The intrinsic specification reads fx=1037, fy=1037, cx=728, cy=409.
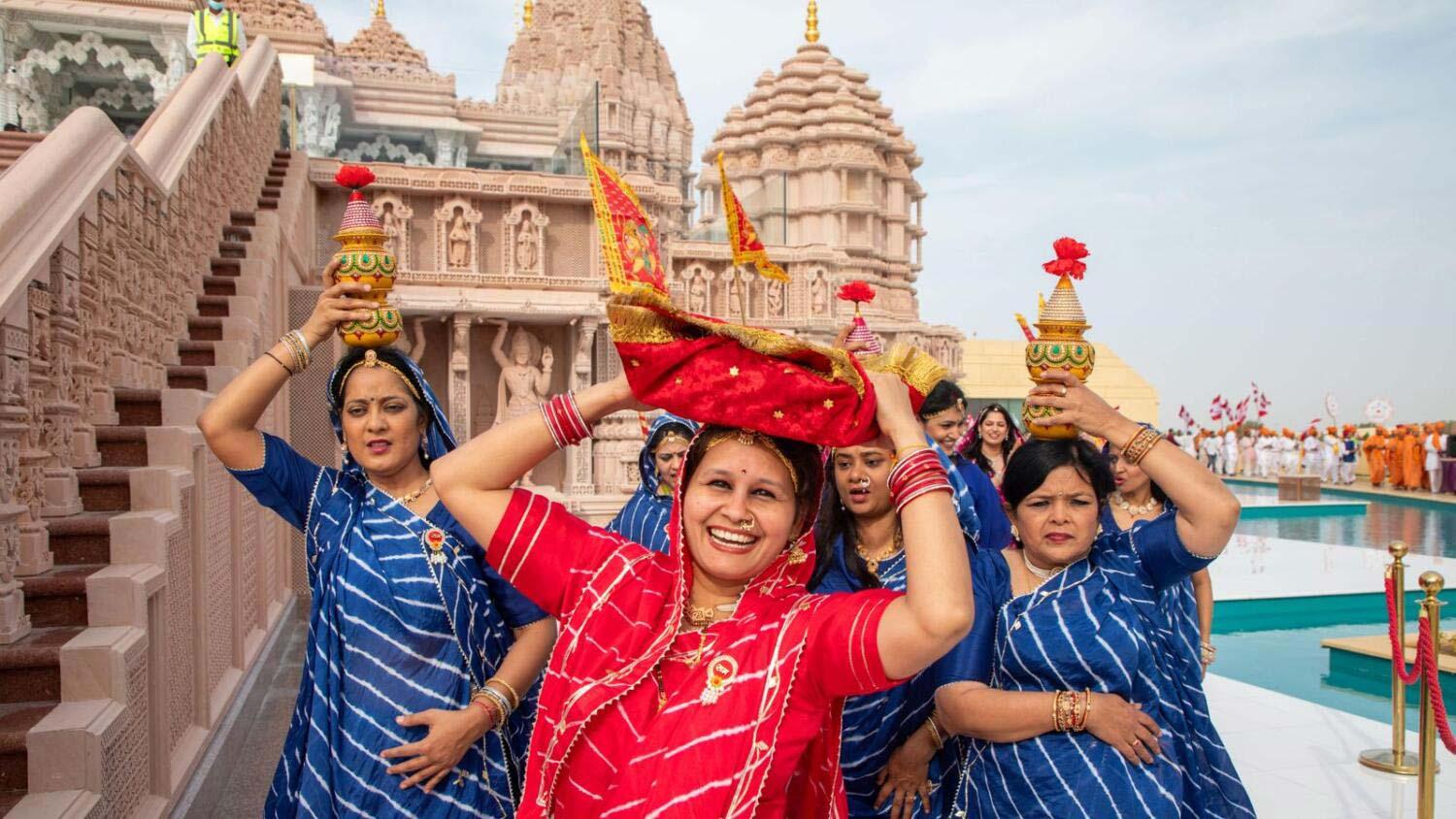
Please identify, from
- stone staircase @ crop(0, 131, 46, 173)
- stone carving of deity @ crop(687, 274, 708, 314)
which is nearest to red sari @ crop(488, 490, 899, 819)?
stone staircase @ crop(0, 131, 46, 173)

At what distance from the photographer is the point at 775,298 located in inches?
881

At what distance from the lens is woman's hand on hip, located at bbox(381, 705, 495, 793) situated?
7.27 feet

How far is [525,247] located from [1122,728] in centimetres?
1387

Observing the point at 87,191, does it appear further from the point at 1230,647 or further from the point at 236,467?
the point at 1230,647

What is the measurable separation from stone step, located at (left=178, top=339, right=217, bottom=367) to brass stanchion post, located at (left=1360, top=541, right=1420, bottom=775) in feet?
18.6

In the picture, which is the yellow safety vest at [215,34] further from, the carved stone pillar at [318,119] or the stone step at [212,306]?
the carved stone pillar at [318,119]

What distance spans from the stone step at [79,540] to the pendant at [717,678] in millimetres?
2438

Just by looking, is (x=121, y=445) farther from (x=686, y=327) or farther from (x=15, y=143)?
(x=15, y=143)

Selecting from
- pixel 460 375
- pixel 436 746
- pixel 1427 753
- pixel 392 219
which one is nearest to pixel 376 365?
pixel 436 746

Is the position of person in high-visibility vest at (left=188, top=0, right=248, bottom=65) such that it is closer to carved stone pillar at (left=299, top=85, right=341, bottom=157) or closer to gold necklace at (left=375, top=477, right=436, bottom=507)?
gold necklace at (left=375, top=477, right=436, bottom=507)

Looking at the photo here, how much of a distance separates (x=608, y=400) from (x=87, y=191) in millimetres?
2688

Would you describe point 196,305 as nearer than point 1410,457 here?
Yes

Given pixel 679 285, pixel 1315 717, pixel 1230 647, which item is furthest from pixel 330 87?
pixel 1315 717

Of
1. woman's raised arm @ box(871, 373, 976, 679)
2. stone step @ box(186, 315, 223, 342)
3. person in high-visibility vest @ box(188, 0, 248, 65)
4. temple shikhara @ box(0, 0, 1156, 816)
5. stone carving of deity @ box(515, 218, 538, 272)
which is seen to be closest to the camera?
woman's raised arm @ box(871, 373, 976, 679)
